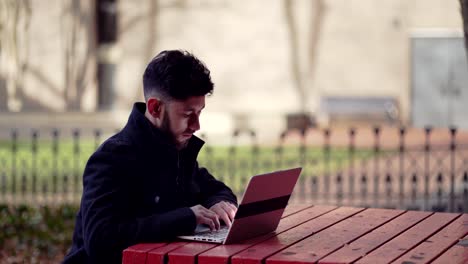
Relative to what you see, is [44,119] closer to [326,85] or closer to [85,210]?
[326,85]

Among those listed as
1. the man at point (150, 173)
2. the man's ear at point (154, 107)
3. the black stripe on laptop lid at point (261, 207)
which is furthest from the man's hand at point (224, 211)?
the man's ear at point (154, 107)

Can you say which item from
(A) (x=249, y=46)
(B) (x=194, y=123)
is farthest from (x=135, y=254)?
(A) (x=249, y=46)

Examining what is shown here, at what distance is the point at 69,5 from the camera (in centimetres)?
2997

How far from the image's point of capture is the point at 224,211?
172 inches

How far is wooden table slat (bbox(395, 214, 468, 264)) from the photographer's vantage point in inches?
150

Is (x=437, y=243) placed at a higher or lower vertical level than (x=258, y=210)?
lower

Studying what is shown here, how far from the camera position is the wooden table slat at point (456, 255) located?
3.76 meters

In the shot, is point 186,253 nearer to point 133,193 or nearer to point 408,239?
point 133,193

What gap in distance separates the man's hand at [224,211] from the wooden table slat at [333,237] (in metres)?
0.36

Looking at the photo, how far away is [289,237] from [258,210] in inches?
8.7

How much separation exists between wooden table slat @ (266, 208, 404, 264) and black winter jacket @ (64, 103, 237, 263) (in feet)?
1.49

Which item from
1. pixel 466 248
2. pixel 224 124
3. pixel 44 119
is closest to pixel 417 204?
pixel 466 248

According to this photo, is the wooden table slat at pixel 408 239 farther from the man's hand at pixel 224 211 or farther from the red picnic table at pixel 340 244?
the man's hand at pixel 224 211

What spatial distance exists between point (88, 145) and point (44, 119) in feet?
13.3
